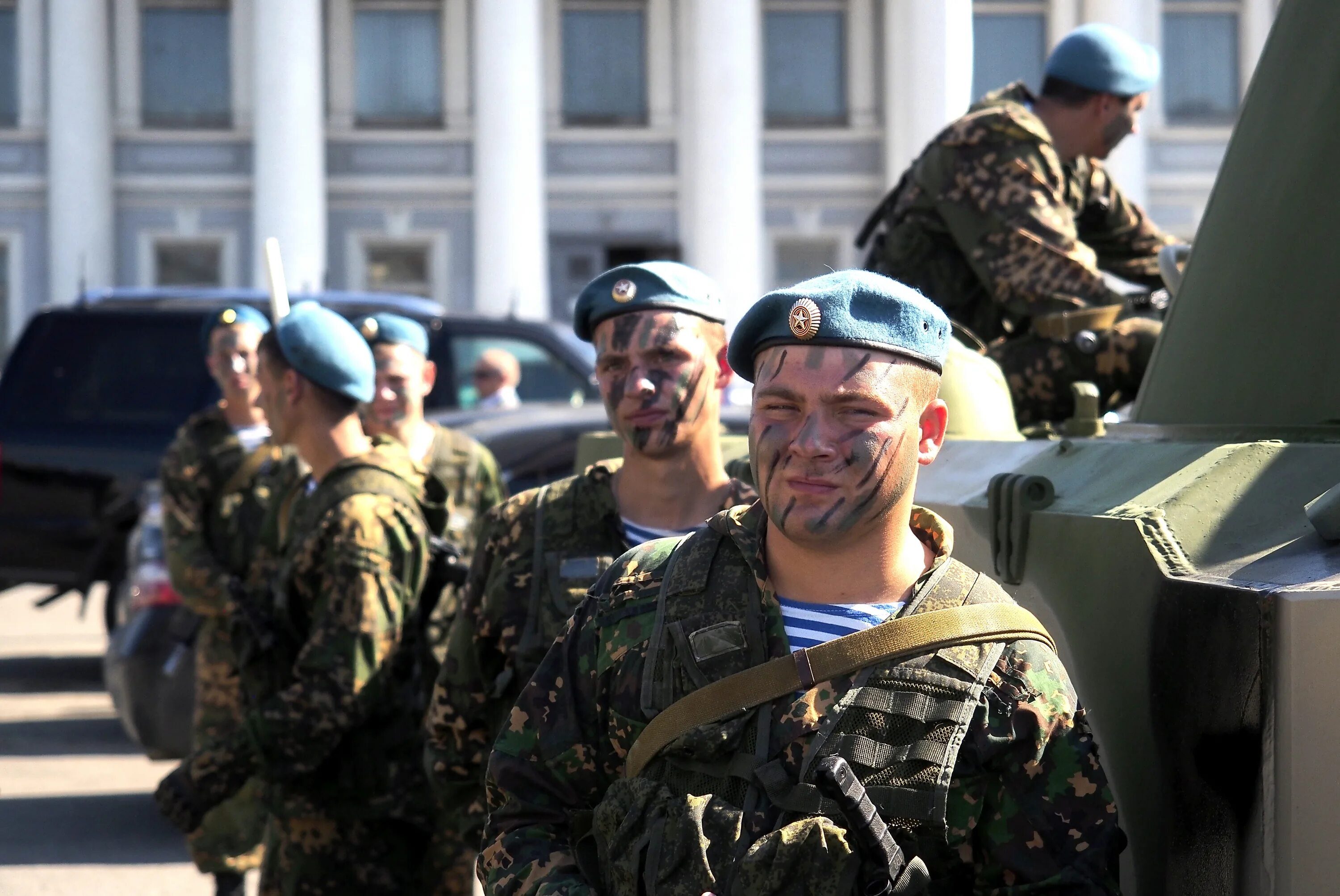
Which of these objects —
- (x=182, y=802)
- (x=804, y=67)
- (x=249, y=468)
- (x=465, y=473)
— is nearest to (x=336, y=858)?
(x=182, y=802)

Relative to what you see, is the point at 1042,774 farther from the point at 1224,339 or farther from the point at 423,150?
the point at 423,150

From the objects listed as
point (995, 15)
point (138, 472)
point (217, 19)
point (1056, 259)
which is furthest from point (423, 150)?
point (1056, 259)

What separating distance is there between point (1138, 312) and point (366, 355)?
1.93 metres

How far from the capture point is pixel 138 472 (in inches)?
413

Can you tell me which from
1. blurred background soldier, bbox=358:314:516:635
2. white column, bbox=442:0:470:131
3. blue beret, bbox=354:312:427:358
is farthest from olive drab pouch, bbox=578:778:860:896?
white column, bbox=442:0:470:131

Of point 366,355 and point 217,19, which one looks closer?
point 366,355

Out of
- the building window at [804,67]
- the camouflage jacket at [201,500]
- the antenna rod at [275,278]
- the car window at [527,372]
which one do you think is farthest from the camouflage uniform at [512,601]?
the building window at [804,67]

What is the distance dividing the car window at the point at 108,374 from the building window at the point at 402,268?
17.3m

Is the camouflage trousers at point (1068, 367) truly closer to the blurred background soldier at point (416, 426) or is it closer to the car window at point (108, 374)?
the blurred background soldier at point (416, 426)

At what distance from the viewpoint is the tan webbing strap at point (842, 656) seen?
91.4 inches

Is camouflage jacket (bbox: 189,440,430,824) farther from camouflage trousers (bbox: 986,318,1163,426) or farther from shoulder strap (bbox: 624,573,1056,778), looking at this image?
shoulder strap (bbox: 624,573,1056,778)

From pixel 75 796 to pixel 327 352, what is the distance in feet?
14.7

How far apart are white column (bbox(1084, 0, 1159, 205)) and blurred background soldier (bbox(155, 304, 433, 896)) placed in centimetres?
2461

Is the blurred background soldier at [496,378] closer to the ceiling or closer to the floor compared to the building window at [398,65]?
closer to the floor
